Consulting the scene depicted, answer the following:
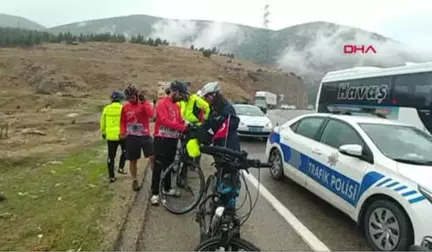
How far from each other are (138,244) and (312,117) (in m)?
3.90

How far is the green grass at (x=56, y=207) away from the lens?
181 inches

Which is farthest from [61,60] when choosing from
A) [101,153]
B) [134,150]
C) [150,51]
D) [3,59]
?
[134,150]

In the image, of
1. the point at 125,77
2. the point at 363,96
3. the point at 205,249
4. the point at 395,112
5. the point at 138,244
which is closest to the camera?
the point at 205,249

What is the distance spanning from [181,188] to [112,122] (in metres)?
2.18

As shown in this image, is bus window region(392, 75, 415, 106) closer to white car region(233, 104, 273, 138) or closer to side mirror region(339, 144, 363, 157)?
white car region(233, 104, 273, 138)

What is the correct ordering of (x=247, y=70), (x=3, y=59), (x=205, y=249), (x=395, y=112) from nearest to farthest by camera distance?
1. (x=205, y=249)
2. (x=395, y=112)
3. (x=3, y=59)
4. (x=247, y=70)

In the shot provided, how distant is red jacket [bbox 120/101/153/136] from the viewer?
21.3 ft

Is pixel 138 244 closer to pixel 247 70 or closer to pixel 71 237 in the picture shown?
pixel 71 237

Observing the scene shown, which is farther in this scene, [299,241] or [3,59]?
[3,59]

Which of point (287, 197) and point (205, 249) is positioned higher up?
point (205, 249)

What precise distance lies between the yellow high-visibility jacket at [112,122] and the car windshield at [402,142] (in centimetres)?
421

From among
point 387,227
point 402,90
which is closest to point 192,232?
point 387,227

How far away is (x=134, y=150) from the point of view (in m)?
6.54

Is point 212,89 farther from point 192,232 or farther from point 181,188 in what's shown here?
point 181,188
